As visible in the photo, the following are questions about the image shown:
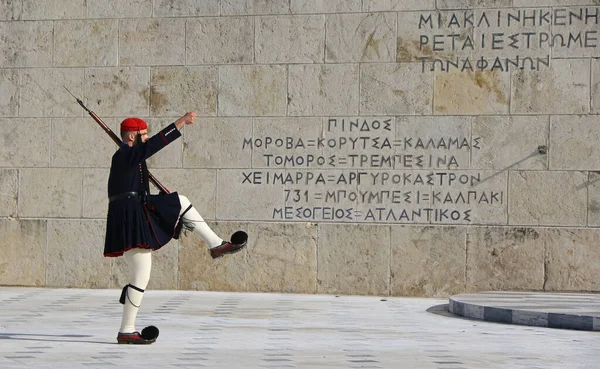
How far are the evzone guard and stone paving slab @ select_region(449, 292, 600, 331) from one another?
3423 mm

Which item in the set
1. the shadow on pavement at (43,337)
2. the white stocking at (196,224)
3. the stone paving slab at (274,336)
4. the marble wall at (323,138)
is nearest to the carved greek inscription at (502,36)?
the marble wall at (323,138)

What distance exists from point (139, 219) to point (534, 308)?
4.48m

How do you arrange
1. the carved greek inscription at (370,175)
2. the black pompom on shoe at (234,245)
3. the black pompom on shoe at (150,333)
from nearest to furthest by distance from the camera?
the black pompom on shoe at (150,333)
the black pompom on shoe at (234,245)
the carved greek inscription at (370,175)

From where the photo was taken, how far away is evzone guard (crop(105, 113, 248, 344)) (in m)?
9.59

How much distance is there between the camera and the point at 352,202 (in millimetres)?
14953

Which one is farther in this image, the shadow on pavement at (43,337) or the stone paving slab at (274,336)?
the shadow on pavement at (43,337)

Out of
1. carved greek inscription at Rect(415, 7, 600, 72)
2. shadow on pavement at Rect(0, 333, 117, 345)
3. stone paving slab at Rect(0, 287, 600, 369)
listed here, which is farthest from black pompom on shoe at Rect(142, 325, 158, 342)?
carved greek inscription at Rect(415, 7, 600, 72)

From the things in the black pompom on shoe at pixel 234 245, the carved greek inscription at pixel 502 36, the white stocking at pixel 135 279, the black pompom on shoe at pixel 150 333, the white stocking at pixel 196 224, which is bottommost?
the black pompom on shoe at pixel 150 333

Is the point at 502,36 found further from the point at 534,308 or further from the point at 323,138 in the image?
the point at 534,308

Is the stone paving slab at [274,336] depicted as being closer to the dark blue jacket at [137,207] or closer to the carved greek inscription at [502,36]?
the dark blue jacket at [137,207]

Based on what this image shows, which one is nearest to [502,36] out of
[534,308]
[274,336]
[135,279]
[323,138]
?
[323,138]

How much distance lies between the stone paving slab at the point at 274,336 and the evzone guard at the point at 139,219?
41 cm

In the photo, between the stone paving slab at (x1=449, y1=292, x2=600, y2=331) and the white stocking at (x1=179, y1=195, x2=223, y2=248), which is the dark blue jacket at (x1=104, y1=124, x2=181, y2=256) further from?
the stone paving slab at (x1=449, y1=292, x2=600, y2=331)

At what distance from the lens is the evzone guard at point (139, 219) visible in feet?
31.5
